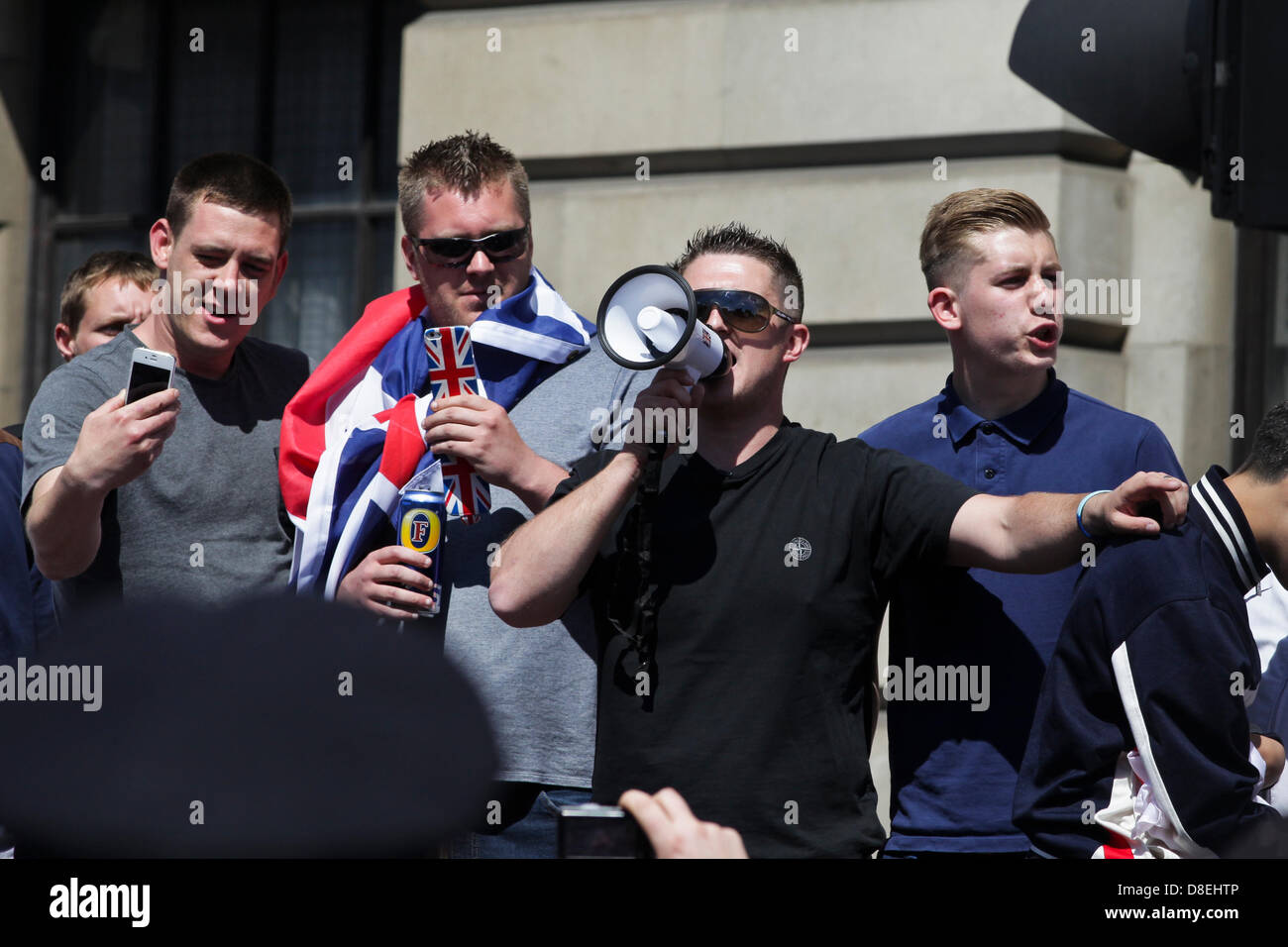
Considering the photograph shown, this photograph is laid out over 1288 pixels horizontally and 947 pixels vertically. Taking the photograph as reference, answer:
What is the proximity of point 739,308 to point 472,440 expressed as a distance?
2.11 feet

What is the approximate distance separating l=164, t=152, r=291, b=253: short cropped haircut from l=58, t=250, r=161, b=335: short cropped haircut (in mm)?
1221

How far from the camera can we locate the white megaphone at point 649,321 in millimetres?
3387

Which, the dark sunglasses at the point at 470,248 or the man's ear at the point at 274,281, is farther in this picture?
the man's ear at the point at 274,281

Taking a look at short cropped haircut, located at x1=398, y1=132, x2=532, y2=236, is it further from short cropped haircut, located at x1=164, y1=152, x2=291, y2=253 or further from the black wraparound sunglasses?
the black wraparound sunglasses

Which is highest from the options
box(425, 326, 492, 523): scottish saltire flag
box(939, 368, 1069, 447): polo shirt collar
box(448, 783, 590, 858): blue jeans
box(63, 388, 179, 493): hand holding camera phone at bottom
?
box(425, 326, 492, 523): scottish saltire flag

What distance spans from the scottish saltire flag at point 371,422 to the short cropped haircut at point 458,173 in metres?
0.25

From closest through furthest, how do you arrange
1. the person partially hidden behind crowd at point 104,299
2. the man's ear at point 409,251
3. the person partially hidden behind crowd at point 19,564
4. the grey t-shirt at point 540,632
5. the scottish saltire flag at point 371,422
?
the grey t-shirt at point 540,632
the scottish saltire flag at point 371,422
the man's ear at point 409,251
the person partially hidden behind crowd at point 19,564
the person partially hidden behind crowd at point 104,299

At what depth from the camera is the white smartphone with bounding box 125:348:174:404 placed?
3.78 metres

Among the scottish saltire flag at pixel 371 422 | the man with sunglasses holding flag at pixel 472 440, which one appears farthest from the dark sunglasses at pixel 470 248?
the scottish saltire flag at pixel 371 422
